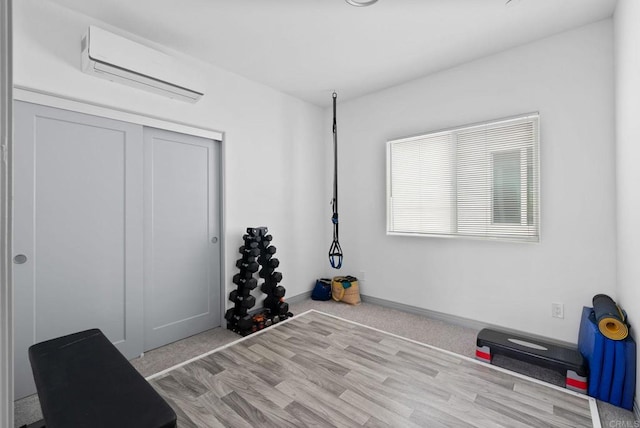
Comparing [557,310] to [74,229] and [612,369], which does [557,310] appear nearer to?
[612,369]

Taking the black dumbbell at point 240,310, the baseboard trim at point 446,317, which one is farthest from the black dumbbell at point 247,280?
the baseboard trim at point 446,317

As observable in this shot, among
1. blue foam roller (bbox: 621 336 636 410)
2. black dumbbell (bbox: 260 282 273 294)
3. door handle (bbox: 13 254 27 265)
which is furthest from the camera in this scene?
black dumbbell (bbox: 260 282 273 294)

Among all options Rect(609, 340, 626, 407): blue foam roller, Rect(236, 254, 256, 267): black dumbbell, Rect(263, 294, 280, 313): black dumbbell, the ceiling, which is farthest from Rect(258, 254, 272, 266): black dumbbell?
Rect(609, 340, 626, 407): blue foam roller

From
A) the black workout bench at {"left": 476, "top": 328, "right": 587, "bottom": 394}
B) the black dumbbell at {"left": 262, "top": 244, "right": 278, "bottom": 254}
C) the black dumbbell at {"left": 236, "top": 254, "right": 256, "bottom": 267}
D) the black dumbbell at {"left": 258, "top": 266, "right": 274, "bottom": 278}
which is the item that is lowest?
the black workout bench at {"left": 476, "top": 328, "right": 587, "bottom": 394}

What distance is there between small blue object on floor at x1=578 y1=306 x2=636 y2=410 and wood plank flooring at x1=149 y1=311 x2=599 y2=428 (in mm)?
134

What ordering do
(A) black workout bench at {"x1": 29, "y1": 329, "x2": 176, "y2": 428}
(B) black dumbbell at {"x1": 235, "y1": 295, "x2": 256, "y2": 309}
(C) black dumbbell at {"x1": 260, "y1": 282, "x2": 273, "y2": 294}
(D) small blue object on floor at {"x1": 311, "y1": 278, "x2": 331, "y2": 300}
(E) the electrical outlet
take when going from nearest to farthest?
(A) black workout bench at {"x1": 29, "y1": 329, "x2": 176, "y2": 428} → (E) the electrical outlet → (B) black dumbbell at {"x1": 235, "y1": 295, "x2": 256, "y2": 309} → (C) black dumbbell at {"x1": 260, "y1": 282, "x2": 273, "y2": 294} → (D) small blue object on floor at {"x1": 311, "y1": 278, "x2": 331, "y2": 300}

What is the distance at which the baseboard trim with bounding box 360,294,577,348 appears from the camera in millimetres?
2740

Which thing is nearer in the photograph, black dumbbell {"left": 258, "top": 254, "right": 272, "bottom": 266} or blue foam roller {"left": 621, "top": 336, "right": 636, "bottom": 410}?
blue foam roller {"left": 621, "top": 336, "right": 636, "bottom": 410}

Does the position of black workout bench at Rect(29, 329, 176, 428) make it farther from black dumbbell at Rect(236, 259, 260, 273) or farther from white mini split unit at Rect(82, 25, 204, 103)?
white mini split unit at Rect(82, 25, 204, 103)

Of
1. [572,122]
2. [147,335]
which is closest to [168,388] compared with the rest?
[147,335]

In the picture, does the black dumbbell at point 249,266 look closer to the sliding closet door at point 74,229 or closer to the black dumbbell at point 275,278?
the black dumbbell at point 275,278

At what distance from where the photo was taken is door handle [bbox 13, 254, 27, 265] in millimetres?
2080

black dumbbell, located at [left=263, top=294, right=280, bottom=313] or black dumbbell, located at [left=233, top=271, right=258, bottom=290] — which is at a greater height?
black dumbbell, located at [left=233, top=271, right=258, bottom=290]

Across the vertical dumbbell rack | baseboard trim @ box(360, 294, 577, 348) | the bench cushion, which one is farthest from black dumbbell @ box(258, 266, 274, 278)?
the bench cushion
